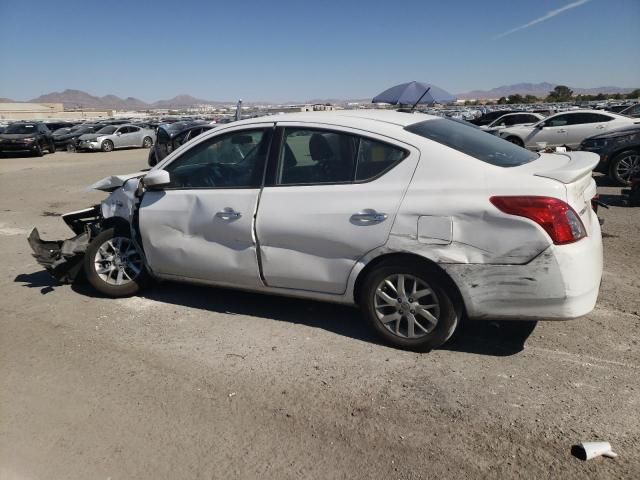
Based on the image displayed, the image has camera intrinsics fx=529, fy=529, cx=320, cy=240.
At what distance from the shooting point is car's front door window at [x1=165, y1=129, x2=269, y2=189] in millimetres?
4230

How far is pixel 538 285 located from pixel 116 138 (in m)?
29.3

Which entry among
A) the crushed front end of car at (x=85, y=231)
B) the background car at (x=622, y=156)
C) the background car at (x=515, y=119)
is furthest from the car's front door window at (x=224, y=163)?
the background car at (x=515, y=119)

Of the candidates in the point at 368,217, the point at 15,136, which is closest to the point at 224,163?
the point at 368,217

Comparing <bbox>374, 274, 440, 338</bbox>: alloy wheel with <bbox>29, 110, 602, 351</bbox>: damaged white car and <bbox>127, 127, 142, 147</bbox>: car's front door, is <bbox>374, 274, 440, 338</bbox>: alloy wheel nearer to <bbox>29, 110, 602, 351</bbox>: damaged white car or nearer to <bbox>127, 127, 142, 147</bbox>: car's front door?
<bbox>29, 110, 602, 351</bbox>: damaged white car

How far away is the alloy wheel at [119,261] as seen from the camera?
5098 mm

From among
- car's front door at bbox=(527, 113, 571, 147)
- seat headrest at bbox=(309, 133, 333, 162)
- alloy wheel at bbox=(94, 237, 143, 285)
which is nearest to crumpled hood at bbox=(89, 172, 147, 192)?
alloy wheel at bbox=(94, 237, 143, 285)

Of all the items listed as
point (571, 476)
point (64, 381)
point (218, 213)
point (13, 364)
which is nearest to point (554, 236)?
point (571, 476)

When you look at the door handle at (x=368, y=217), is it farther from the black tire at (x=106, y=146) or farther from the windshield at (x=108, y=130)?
the windshield at (x=108, y=130)

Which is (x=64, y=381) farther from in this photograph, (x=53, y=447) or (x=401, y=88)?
(x=401, y=88)

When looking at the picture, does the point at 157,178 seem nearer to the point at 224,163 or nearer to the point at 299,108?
the point at 224,163

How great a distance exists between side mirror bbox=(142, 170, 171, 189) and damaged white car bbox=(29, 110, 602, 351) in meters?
0.02

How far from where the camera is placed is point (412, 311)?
368 cm

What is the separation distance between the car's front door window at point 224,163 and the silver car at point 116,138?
25218mm

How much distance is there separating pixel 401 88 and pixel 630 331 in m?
16.0
